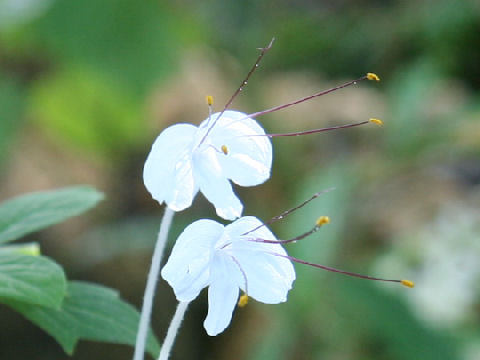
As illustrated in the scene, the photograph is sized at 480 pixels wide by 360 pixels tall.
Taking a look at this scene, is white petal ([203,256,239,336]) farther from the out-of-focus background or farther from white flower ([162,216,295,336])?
the out-of-focus background

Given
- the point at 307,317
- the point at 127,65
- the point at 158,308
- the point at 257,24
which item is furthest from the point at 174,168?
the point at 257,24

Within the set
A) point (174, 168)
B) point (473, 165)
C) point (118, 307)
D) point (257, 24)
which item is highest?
point (174, 168)

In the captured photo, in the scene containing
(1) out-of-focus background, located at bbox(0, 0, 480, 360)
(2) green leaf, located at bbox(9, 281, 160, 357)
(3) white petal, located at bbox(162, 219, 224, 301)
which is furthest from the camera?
(1) out-of-focus background, located at bbox(0, 0, 480, 360)

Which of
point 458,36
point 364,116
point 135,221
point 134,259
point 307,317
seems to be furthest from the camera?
point 364,116

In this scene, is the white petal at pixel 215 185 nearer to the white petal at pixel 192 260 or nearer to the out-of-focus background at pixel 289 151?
the white petal at pixel 192 260

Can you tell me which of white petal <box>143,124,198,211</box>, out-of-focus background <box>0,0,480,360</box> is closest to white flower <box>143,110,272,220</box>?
white petal <box>143,124,198,211</box>

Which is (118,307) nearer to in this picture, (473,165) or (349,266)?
(349,266)

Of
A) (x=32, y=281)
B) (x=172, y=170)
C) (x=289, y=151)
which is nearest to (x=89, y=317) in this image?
(x=32, y=281)
